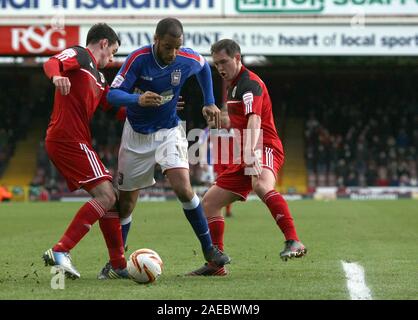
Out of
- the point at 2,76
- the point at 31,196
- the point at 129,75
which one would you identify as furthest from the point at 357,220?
the point at 2,76

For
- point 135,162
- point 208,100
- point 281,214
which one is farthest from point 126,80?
point 281,214

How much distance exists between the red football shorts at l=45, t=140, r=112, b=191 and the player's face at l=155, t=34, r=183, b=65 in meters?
0.99

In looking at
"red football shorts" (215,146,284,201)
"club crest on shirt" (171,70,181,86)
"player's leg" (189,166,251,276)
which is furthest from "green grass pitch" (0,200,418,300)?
"club crest on shirt" (171,70,181,86)

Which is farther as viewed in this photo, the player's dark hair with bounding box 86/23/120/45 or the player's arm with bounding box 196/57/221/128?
the player's arm with bounding box 196/57/221/128

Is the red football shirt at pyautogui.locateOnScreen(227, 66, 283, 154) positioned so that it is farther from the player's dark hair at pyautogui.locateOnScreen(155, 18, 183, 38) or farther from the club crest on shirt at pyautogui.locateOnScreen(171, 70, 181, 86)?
the player's dark hair at pyautogui.locateOnScreen(155, 18, 183, 38)

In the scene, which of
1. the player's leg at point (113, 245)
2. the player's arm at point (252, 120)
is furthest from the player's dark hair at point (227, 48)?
the player's leg at point (113, 245)

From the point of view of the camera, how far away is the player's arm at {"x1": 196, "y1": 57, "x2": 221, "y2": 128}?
784 cm

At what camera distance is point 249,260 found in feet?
30.3

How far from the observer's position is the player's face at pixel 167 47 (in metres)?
7.32

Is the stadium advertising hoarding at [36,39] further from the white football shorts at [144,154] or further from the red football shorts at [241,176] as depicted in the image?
the white football shorts at [144,154]

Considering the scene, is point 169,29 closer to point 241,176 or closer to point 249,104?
point 249,104

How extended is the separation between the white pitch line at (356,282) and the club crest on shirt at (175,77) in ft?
7.18

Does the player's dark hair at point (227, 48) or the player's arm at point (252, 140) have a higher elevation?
the player's dark hair at point (227, 48)
